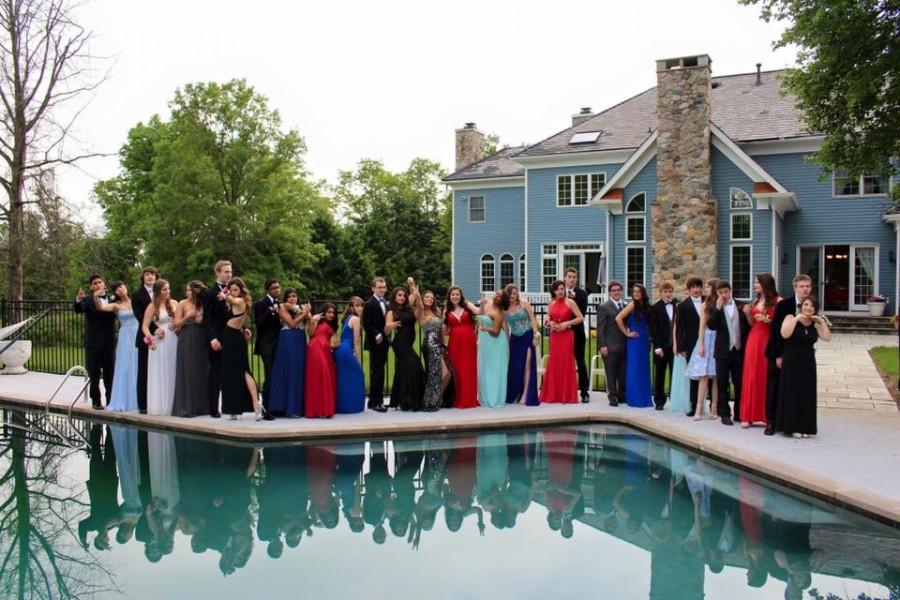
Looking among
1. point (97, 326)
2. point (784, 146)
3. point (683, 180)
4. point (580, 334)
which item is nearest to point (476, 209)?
point (683, 180)

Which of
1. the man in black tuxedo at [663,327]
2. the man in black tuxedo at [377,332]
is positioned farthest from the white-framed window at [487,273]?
the man in black tuxedo at [377,332]

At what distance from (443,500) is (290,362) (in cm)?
354

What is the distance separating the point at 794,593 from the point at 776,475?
2234 mm

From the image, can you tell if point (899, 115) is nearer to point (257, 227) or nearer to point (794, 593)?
point (794, 593)

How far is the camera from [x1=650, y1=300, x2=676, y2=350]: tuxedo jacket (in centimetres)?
1019

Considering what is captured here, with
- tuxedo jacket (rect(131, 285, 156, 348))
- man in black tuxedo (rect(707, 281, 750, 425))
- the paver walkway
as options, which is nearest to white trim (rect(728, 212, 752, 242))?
the paver walkway

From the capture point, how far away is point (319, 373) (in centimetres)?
979

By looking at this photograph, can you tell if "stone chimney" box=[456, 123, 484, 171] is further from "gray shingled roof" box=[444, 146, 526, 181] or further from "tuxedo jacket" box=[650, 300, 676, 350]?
"tuxedo jacket" box=[650, 300, 676, 350]

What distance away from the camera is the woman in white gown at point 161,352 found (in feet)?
33.1

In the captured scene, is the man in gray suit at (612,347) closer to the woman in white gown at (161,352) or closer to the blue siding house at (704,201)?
the woman in white gown at (161,352)

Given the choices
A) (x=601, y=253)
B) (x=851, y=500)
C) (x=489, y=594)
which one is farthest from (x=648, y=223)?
(x=489, y=594)

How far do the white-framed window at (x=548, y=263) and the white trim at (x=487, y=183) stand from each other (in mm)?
3987

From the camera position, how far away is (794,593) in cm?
487

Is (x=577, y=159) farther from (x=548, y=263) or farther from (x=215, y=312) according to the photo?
(x=215, y=312)
